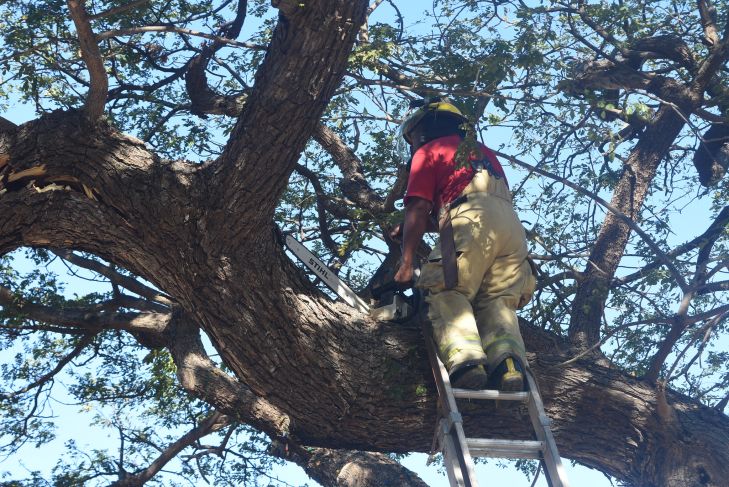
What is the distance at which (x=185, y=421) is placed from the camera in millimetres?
7730

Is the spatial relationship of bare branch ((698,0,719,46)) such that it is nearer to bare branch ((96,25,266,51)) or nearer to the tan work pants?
the tan work pants

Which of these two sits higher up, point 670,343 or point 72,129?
point 72,129

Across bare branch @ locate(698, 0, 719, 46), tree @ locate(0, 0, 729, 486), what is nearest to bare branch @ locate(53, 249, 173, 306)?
tree @ locate(0, 0, 729, 486)

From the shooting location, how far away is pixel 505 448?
175 inches

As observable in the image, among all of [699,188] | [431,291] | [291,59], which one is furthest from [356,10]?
[699,188]

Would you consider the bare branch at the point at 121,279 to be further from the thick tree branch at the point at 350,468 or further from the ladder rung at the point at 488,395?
the ladder rung at the point at 488,395

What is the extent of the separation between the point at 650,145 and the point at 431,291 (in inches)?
114

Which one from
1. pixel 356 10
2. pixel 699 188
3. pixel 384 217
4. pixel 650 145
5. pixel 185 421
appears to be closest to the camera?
pixel 356 10

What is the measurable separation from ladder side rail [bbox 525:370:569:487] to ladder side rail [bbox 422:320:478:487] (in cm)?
44

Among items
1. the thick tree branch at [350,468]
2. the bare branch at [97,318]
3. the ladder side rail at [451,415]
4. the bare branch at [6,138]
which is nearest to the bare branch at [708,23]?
the ladder side rail at [451,415]

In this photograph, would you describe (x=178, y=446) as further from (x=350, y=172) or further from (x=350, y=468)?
(x=350, y=172)

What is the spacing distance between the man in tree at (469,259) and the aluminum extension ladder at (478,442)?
7 centimetres

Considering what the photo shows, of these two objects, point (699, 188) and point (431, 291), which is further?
point (699, 188)

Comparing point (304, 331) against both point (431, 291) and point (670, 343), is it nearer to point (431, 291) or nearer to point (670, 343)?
point (431, 291)
